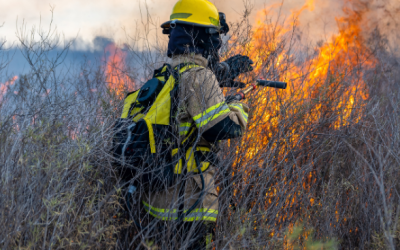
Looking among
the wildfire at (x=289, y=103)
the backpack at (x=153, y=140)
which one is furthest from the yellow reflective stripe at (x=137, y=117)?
the wildfire at (x=289, y=103)

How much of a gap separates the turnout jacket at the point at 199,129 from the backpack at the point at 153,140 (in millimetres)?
66

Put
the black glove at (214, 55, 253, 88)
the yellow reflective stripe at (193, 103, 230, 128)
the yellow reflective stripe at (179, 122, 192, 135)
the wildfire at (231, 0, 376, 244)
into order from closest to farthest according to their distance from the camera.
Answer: the yellow reflective stripe at (193, 103, 230, 128), the yellow reflective stripe at (179, 122, 192, 135), the black glove at (214, 55, 253, 88), the wildfire at (231, 0, 376, 244)

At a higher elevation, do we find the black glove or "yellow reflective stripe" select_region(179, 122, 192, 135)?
the black glove

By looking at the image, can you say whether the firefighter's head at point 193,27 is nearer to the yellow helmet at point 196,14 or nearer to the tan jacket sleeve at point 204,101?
the yellow helmet at point 196,14

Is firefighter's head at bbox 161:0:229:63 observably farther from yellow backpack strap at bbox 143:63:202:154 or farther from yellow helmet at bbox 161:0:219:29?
yellow backpack strap at bbox 143:63:202:154

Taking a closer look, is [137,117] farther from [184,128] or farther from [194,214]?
[194,214]

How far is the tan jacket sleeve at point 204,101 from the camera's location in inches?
83.0

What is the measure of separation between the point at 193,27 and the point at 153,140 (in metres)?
0.96

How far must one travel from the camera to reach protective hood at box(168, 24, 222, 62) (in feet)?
8.07

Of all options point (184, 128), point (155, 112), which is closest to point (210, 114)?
point (184, 128)

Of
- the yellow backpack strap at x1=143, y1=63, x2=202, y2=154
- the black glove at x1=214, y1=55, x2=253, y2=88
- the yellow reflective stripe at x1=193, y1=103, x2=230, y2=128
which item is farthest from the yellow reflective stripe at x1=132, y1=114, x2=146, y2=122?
the black glove at x1=214, y1=55, x2=253, y2=88

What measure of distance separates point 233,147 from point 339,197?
1.05 m

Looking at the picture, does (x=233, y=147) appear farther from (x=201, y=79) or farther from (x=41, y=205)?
(x=41, y=205)

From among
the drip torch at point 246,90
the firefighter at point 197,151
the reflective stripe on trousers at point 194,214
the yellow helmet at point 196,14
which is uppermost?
the yellow helmet at point 196,14
